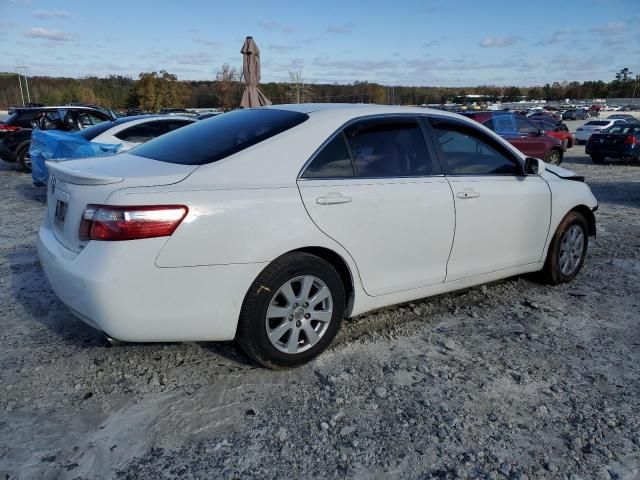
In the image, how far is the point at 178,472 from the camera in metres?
2.33

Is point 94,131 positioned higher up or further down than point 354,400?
higher up

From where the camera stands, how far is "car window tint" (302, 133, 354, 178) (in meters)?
3.17

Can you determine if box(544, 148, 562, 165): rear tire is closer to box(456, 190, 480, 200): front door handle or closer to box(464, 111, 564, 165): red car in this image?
box(464, 111, 564, 165): red car

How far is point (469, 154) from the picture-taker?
4035mm

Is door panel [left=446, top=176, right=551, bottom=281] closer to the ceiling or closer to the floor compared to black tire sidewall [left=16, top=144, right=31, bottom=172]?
closer to the ceiling

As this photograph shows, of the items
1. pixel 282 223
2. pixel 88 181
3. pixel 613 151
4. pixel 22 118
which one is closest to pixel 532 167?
pixel 282 223

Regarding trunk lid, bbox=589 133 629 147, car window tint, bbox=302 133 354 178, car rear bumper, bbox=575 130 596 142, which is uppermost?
car window tint, bbox=302 133 354 178

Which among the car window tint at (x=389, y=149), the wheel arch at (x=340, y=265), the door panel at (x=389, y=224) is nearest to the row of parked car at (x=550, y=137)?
the car window tint at (x=389, y=149)

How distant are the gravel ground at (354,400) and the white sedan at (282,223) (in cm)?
34

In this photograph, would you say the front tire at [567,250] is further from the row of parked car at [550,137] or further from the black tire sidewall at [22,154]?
the black tire sidewall at [22,154]

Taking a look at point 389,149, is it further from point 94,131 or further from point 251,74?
point 251,74

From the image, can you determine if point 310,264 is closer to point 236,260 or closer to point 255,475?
point 236,260

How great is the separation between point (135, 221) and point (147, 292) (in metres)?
0.37

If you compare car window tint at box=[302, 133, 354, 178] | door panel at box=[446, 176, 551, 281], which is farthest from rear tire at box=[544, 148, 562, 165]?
car window tint at box=[302, 133, 354, 178]
